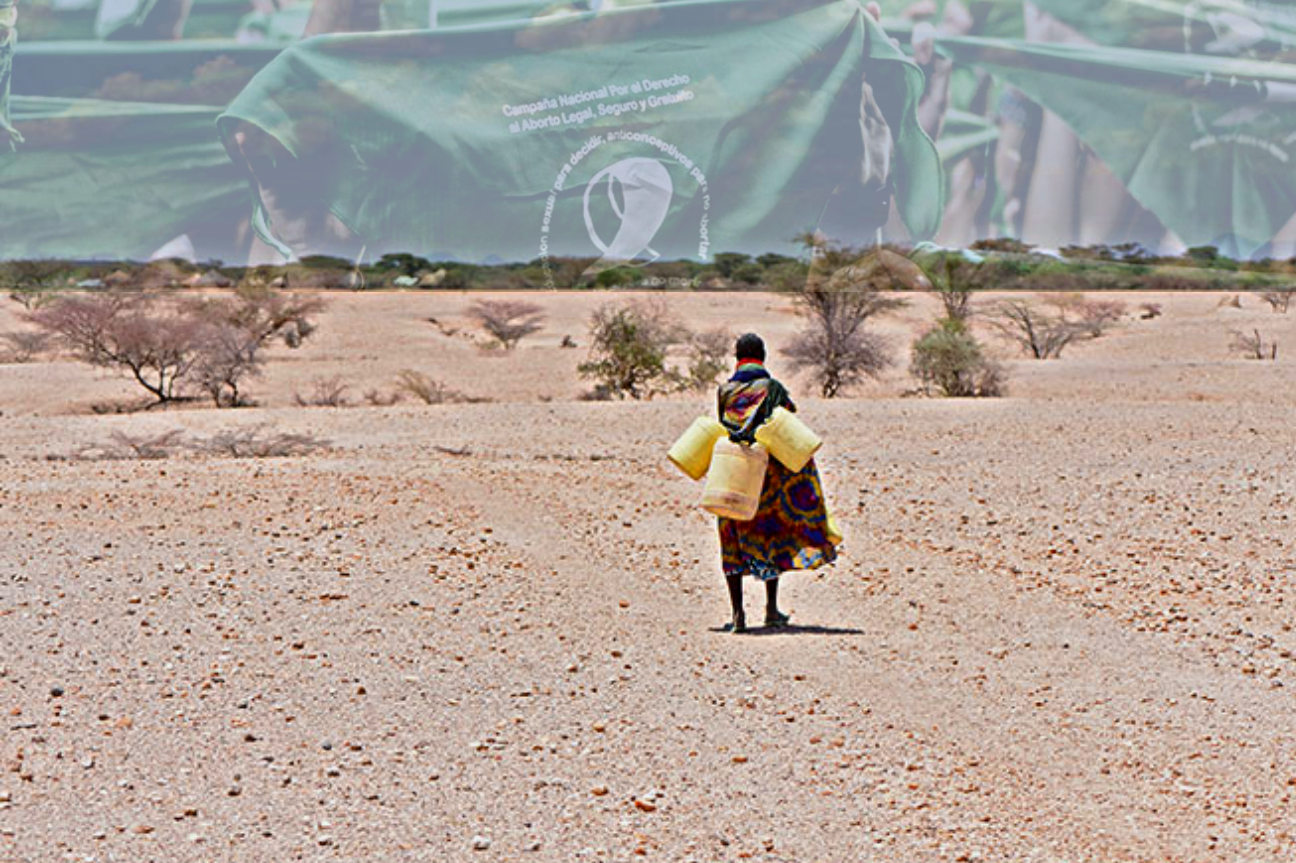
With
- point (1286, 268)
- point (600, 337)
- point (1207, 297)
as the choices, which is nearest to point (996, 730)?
point (600, 337)

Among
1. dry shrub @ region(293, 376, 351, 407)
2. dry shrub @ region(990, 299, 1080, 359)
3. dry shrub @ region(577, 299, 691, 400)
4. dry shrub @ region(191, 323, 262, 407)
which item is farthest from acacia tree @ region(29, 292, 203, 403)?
dry shrub @ region(990, 299, 1080, 359)

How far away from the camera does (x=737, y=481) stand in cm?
802

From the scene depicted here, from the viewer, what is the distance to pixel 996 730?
6.70 meters

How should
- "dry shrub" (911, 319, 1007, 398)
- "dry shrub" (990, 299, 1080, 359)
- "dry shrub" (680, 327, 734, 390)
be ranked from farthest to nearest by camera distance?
"dry shrub" (990, 299, 1080, 359), "dry shrub" (680, 327, 734, 390), "dry shrub" (911, 319, 1007, 398)

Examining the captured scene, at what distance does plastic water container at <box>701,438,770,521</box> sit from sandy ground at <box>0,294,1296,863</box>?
69 centimetres

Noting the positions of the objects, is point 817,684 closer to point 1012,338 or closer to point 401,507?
point 401,507

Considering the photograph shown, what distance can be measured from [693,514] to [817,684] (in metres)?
4.95

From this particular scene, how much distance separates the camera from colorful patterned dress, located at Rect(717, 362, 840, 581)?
8.30 m

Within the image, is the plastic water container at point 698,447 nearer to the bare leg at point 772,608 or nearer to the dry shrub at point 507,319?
the bare leg at point 772,608

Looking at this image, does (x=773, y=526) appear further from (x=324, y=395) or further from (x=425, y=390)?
(x=324, y=395)

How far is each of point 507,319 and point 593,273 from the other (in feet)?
29.8

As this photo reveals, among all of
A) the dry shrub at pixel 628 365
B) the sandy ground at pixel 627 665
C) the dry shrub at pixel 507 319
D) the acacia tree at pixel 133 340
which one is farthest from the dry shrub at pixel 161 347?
the dry shrub at pixel 507 319

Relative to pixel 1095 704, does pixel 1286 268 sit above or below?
above

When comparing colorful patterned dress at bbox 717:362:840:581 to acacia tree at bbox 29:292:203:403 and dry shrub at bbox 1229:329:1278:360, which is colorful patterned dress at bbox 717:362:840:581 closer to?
acacia tree at bbox 29:292:203:403
